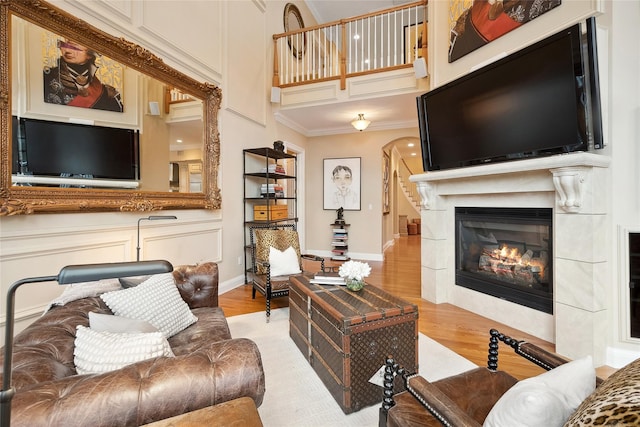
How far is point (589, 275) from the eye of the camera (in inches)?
83.8

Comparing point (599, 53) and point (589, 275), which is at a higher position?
point (599, 53)

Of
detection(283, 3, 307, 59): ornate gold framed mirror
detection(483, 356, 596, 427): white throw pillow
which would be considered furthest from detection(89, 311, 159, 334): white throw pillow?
detection(283, 3, 307, 59): ornate gold framed mirror

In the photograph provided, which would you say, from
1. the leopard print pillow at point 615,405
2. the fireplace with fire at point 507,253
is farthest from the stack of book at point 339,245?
the leopard print pillow at point 615,405

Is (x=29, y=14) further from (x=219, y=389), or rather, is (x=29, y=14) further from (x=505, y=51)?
(x=505, y=51)

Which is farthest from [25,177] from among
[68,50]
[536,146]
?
[536,146]

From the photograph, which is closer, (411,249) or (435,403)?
(435,403)

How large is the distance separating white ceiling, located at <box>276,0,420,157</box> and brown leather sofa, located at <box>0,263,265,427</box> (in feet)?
14.3

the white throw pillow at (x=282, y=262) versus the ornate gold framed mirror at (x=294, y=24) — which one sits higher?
the ornate gold framed mirror at (x=294, y=24)

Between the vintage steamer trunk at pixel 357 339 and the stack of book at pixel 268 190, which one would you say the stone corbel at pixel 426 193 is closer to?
the vintage steamer trunk at pixel 357 339

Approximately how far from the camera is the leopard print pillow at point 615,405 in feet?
1.61

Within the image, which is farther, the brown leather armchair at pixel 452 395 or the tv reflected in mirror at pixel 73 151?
the tv reflected in mirror at pixel 73 151

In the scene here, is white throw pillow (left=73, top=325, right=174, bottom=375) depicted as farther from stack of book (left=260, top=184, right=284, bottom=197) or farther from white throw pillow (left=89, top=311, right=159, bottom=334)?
stack of book (left=260, top=184, right=284, bottom=197)

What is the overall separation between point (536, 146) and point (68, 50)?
147 inches

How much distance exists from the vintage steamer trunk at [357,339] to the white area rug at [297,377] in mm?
66
